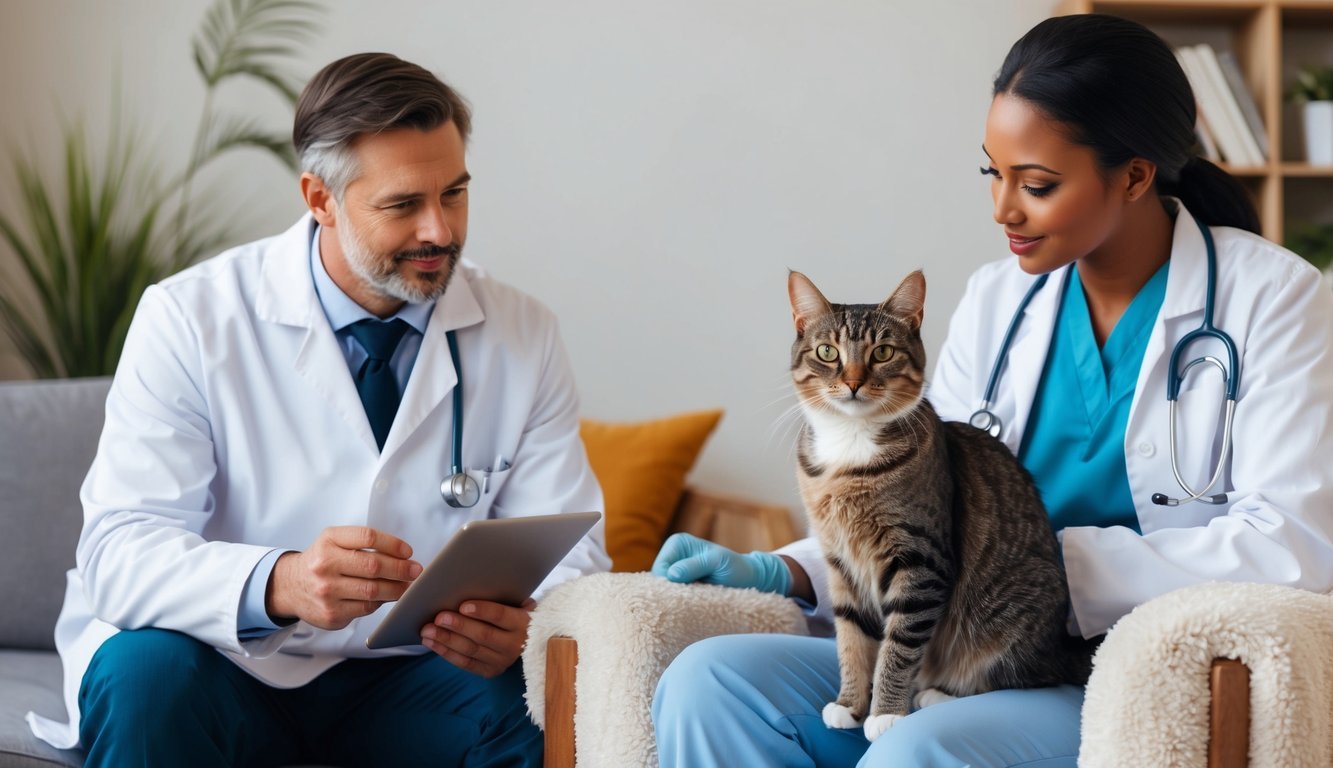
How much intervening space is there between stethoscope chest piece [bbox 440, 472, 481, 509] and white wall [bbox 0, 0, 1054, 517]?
1.20 meters

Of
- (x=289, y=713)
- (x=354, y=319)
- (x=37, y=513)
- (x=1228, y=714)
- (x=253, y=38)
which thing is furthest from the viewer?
(x=253, y=38)

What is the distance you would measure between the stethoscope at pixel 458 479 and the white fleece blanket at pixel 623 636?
0.83ft

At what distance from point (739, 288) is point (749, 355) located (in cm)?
17

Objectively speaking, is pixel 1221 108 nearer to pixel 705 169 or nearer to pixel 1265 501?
pixel 705 169

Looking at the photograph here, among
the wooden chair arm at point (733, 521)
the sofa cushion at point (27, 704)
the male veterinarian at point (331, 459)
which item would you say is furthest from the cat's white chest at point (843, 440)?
the sofa cushion at point (27, 704)

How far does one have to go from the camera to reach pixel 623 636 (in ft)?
4.59

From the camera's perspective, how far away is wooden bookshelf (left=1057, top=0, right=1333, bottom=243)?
285cm

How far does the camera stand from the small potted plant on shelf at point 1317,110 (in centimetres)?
289

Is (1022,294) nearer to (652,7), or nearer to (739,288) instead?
(739,288)

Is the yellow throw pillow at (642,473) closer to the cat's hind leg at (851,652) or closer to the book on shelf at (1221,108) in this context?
the cat's hind leg at (851,652)

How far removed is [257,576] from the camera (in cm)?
151

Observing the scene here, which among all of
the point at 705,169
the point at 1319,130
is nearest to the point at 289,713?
the point at 705,169

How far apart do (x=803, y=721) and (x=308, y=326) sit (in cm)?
93

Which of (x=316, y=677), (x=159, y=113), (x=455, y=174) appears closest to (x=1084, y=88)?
(x=455, y=174)
